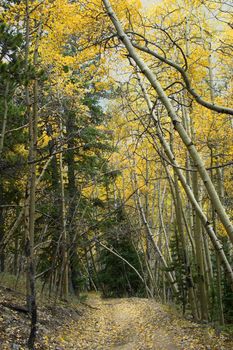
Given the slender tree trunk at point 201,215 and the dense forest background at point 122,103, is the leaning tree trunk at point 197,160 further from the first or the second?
the slender tree trunk at point 201,215

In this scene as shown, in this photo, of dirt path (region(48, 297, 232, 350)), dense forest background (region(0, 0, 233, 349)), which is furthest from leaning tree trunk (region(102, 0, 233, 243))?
dirt path (region(48, 297, 232, 350))

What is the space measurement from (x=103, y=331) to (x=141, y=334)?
164 cm

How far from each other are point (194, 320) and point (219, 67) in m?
9.26

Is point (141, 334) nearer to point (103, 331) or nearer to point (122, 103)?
point (103, 331)

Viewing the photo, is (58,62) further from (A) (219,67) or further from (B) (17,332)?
(A) (219,67)

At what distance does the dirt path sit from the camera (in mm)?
7031

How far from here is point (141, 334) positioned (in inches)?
342

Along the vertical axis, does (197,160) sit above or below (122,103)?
below

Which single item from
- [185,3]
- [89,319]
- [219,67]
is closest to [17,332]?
[89,319]

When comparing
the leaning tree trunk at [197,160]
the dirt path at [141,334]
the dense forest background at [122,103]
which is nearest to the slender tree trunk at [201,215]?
the dense forest background at [122,103]

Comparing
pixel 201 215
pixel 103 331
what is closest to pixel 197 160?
pixel 201 215

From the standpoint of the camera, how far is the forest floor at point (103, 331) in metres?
6.71

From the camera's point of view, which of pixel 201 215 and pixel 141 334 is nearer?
pixel 201 215

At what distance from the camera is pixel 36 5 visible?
7.07m
